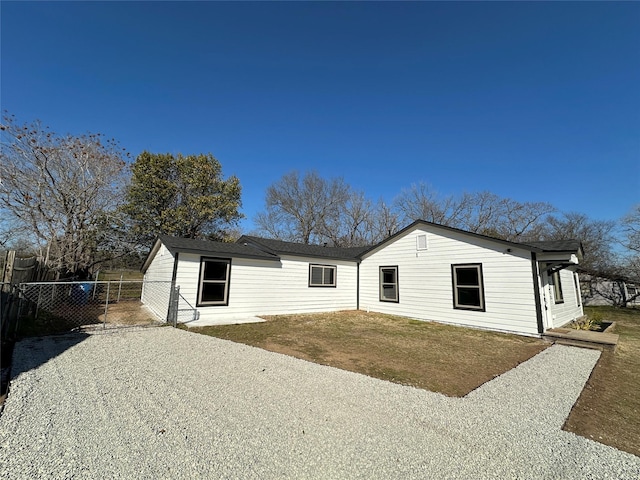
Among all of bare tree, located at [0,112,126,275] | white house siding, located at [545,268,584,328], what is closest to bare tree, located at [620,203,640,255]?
white house siding, located at [545,268,584,328]

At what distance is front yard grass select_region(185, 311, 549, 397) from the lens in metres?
4.39

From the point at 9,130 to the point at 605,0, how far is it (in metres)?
21.7

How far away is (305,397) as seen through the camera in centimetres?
336

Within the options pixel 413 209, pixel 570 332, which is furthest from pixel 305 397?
pixel 413 209

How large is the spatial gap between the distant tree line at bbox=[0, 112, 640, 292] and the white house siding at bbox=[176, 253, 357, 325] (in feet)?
27.5

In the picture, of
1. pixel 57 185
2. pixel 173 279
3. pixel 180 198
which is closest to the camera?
pixel 173 279

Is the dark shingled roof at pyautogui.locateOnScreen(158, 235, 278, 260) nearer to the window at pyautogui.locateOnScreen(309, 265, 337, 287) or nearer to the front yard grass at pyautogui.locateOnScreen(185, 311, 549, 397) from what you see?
the window at pyautogui.locateOnScreen(309, 265, 337, 287)

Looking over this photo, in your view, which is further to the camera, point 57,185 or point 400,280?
point 57,185

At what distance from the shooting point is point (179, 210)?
61.4 ft

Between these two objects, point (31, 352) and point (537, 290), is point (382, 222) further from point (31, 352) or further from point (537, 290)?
point (31, 352)

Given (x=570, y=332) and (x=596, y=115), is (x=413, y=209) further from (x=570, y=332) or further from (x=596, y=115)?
(x=570, y=332)

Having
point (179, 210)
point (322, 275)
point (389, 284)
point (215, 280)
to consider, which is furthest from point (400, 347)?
point (179, 210)

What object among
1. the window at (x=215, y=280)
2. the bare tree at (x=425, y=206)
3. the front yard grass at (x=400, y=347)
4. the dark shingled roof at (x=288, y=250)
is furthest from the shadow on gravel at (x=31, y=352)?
the bare tree at (x=425, y=206)

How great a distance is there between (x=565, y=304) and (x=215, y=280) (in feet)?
41.6
